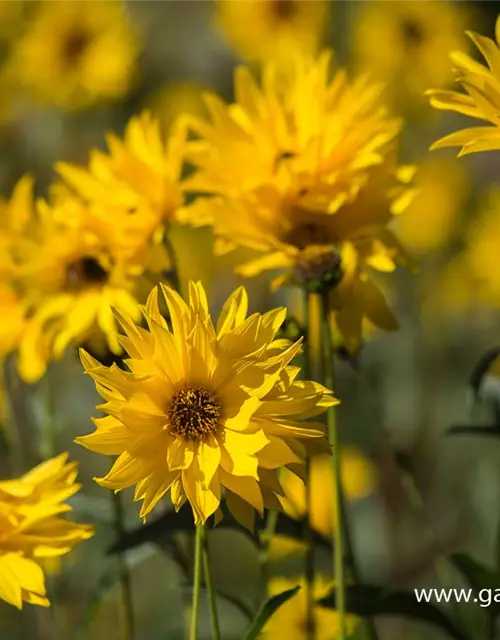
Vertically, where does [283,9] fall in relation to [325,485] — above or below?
above

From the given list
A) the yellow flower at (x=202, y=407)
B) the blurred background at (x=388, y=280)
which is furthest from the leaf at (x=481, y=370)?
the blurred background at (x=388, y=280)

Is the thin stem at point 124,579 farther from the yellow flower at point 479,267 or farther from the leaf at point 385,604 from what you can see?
the yellow flower at point 479,267

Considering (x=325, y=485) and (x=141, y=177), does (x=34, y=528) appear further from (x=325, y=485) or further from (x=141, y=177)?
(x=325, y=485)

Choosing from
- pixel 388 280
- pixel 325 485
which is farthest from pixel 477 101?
pixel 388 280

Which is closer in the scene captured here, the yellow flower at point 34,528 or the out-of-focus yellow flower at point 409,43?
the yellow flower at point 34,528

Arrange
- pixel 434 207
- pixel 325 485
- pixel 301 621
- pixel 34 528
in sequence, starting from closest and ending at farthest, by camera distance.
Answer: pixel 34 528, pixel 301 621, pixel 325 485, pixel 434 207

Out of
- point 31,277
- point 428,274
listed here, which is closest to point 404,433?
point 428,274

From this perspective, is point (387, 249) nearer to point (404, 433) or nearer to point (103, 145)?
point (404, 433)
